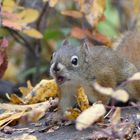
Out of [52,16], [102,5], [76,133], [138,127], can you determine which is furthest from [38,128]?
[52,16]

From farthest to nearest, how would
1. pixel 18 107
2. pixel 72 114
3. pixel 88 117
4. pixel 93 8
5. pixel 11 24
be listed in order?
pixel 93 8
pixel 11 24
pixel 18 107
pixel 72 114
pixel 88 117

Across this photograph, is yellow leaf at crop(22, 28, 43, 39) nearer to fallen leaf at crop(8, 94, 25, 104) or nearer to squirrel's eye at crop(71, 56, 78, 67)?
fallen leaf at crop(8, 94, 25, 104)

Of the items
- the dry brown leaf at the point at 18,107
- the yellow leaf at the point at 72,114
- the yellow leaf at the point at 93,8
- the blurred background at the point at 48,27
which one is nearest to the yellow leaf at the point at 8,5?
the blurred background at the point at 48,27

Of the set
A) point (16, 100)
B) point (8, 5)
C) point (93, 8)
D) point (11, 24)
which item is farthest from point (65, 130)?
point (8, 5)

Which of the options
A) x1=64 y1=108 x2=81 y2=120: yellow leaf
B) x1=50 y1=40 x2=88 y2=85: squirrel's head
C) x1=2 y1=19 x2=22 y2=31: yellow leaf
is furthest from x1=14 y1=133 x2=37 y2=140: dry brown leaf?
x1=2 y1=19 x2=22 y2=31: yellow leaf

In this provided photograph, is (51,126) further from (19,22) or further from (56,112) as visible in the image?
(19,22)

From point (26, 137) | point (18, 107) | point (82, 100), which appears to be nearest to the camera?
point (26, 137)

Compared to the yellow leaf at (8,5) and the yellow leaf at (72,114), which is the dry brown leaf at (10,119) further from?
the yellow leaf at (8,5)

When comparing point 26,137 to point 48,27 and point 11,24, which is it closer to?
point 11,24
